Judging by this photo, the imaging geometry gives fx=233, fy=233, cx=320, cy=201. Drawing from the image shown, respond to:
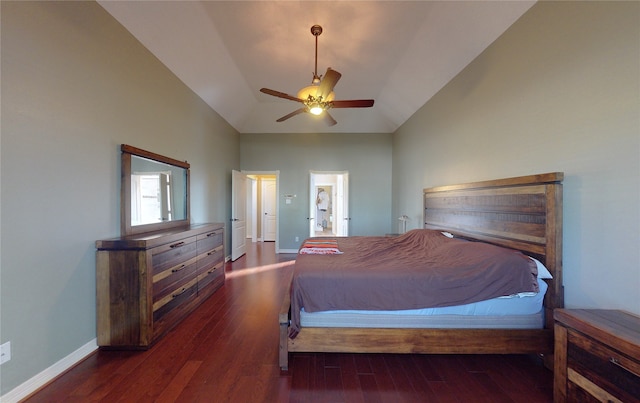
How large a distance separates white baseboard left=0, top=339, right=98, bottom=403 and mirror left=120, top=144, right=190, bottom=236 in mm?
961

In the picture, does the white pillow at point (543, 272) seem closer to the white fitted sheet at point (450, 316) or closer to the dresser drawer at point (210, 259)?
the white fitted sheet at point (450, 316)

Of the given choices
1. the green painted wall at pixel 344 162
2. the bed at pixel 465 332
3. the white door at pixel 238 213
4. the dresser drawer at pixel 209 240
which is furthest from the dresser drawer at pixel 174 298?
the green painted wall at pixel 344 162

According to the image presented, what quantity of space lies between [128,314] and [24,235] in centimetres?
93

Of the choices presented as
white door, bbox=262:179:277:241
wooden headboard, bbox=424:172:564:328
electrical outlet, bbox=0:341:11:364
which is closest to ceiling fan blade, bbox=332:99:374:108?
wooden headboard, bbox=424:172:564:328

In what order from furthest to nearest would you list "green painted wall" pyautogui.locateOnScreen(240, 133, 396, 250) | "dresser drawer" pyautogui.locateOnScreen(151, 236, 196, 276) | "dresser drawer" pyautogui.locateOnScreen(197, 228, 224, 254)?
"green painted wall" pyautogui.locateOnScreen(240, 133, 396, 250), "dresser drawer" pyautogui.locateOnScreen(197, 228, 224, 254), "dresser drawer" pyautogui.locateOnScreen(151, 236, 196, 276)

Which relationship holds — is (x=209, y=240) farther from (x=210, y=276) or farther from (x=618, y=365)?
(x=618, y=365)

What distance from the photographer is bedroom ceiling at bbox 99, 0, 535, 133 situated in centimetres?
238

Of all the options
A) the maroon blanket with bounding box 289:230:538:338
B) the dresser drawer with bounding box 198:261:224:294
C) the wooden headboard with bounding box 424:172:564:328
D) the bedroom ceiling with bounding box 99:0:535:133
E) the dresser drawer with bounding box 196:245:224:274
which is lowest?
the dresser drawer with bounding box 198:261:224:294

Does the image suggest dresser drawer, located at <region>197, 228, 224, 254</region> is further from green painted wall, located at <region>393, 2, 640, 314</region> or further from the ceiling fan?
green painted wall, located at <region>393, 2, 640, 314</region>

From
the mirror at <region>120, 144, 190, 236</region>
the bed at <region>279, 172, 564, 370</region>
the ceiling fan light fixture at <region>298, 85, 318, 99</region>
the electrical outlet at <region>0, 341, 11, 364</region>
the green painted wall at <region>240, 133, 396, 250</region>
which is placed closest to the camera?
the electrical outlet at <region>0, 341, 11, 364</region>

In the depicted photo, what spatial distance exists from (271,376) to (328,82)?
2.63 m

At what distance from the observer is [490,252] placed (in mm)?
1953

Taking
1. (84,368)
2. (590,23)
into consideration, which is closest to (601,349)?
(590,23)

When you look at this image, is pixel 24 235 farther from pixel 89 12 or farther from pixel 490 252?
pixel 490 252
